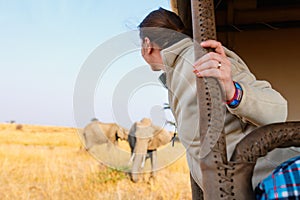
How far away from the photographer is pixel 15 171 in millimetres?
5305

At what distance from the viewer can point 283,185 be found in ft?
1.50

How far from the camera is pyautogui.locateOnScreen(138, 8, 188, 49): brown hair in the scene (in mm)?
752

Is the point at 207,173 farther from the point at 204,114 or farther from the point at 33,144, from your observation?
the point at 33,144

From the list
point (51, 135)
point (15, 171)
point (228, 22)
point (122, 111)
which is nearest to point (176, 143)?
point (122, 111)

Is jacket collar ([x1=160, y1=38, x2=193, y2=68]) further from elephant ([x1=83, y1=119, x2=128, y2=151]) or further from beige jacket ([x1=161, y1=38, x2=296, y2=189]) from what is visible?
elephant ([x1=83, y1=119, x2=128, y2=151])

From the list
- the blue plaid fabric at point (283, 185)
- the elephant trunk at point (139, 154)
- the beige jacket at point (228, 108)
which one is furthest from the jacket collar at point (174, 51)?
the elephant trunk at point (139, 154)

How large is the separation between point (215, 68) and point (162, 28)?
0.27 metres

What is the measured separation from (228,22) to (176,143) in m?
1.16

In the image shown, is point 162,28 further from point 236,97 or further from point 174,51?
point 236,97

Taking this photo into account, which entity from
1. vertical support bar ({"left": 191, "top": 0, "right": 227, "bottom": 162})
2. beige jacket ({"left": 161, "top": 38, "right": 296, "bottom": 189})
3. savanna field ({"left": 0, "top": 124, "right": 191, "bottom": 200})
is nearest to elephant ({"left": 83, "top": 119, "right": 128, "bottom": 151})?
beige jacket ({"left": 161, "top": 38, "right": 296, "bottom": 189})

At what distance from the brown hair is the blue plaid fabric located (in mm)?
347

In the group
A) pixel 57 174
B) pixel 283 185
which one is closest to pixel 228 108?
pixel 283 185

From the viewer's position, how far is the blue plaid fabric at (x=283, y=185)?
1.47 feet

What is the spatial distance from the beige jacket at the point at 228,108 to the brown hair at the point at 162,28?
0.14ft
